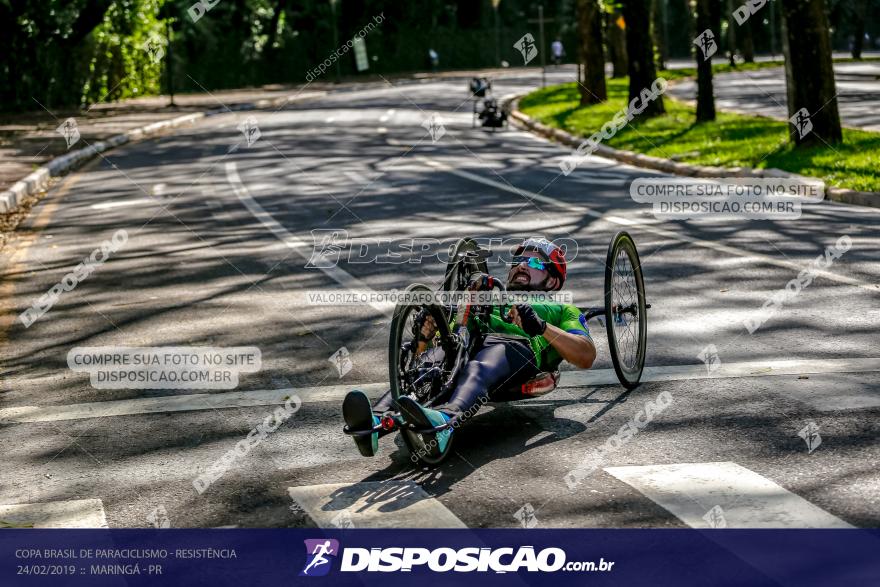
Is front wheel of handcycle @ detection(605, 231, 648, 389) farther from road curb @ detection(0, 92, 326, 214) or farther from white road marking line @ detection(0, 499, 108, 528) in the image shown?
road curb @ detection(0, 92, 326, 214)

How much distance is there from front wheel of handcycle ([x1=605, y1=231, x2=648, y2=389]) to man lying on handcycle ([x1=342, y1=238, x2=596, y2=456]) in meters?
0.26

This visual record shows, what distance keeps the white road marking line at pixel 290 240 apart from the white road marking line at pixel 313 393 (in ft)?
7.44

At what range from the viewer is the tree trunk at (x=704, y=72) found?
24797 millimetres

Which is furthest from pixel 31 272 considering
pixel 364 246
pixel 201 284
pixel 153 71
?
pixel 153 71

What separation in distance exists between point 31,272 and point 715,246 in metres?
6.56

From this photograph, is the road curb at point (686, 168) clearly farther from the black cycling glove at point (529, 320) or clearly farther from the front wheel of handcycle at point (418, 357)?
the front wheel of handcycle at point (418, 357)

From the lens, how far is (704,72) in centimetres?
2566

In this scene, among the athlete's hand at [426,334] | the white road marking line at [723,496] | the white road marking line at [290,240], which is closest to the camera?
the white road marking line at [723,496]


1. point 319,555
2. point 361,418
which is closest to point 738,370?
point 361,418

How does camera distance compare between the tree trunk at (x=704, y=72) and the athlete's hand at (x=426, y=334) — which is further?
the tree trunk at (x=704, y=72)

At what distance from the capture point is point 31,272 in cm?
1305

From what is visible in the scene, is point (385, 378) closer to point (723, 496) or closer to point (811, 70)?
point (723, 496)

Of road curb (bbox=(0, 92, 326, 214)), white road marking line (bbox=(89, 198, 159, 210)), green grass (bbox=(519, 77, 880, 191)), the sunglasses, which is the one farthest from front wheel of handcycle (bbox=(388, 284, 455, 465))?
road curb (bbox=(0, 92, 326, 214))

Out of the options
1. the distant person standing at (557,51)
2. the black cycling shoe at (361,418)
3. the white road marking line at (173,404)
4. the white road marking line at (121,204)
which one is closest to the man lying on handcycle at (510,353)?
the black cycling shoe at (361,418)
